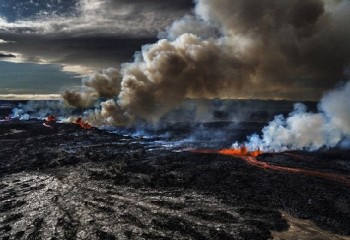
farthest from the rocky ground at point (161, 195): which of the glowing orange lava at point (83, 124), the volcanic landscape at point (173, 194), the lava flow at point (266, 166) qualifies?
the glowing orange lava at point (83, 124)

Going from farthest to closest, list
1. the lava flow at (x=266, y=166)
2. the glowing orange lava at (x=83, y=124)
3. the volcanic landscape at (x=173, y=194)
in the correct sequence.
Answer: the glowing orange lava at (x=83, y=124) < the lava flow at (x=266, y=166) < the volcanic landscape at (x=173, y=194)

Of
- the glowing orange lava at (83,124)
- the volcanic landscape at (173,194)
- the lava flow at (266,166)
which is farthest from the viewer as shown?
the glowing orange lava at (83,124)

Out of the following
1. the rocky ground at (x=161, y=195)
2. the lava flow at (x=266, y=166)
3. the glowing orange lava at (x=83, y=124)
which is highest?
the glowing orange lava at (x=83, y=124)

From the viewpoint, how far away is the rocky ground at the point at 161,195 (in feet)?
110

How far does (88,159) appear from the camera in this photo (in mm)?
66312

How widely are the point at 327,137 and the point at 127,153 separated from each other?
43682 mm

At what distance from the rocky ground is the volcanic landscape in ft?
0.33

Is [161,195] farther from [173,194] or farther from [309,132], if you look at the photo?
[309,132]

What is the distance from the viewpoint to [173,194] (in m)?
44.1

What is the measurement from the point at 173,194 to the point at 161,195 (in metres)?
1.38

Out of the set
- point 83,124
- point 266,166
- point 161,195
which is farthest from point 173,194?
point 83,124

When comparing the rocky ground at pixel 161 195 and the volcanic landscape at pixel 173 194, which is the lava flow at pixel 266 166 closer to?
the volcanic landscape at pixel 173 194

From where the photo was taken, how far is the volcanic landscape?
33.6m

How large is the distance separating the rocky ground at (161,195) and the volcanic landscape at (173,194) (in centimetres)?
10
